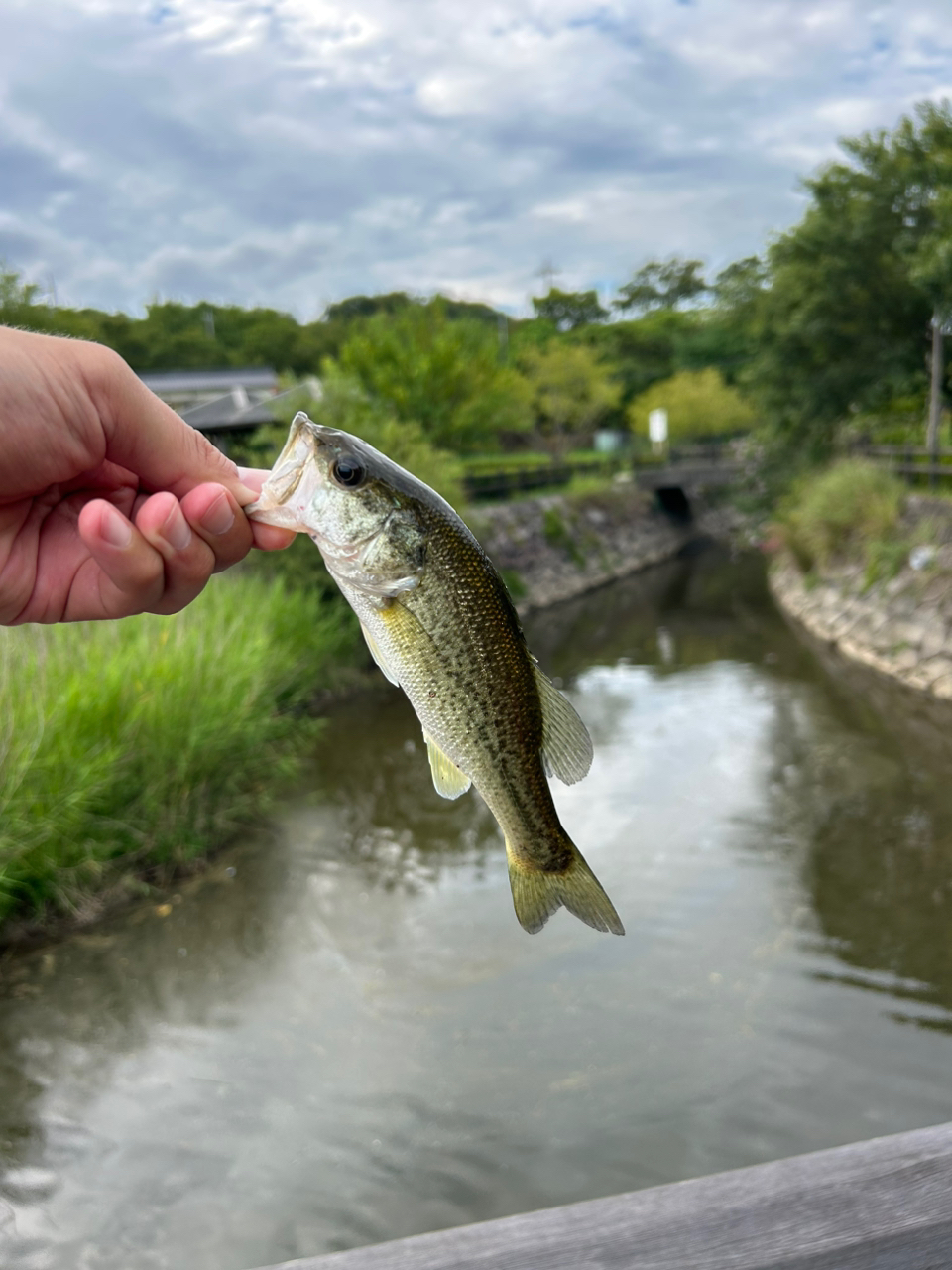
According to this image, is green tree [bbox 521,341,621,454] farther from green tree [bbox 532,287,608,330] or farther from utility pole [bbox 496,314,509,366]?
green tree [bbox 532,287,608,330]

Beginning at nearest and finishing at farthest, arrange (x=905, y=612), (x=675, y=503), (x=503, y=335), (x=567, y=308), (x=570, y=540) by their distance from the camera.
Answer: (x=905, y=612) < (x=570, y=540) < (x=675, y=503) < (x=503, y=335) < (x=567, y=308)

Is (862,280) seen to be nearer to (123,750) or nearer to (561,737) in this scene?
(123,750)

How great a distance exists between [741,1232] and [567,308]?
247 feet

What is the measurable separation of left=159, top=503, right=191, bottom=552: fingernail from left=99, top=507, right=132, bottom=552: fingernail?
0.19ft

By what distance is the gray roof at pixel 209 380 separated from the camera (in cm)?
4509

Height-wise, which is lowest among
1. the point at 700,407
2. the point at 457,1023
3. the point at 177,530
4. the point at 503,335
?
the point at 457,1023

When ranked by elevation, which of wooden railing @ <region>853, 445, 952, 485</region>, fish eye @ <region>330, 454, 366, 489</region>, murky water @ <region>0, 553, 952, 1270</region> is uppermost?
wooden railing @ <region>853, 445, 952, 485</region>

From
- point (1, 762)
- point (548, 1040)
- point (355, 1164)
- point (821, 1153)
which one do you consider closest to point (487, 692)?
point (821, 1153)

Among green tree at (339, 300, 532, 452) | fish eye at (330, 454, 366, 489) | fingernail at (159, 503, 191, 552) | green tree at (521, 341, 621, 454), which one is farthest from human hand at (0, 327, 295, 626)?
green tree at (521, 341, 621, 454)

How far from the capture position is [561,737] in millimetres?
1522

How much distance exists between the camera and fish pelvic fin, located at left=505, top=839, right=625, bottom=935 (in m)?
1.42

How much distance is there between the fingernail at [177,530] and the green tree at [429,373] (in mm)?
23679

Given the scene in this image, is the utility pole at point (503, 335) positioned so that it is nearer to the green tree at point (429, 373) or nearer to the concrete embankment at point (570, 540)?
the concrete embankment at point (570, 540)

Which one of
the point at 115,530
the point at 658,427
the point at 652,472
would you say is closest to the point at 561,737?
the point at 115,530
